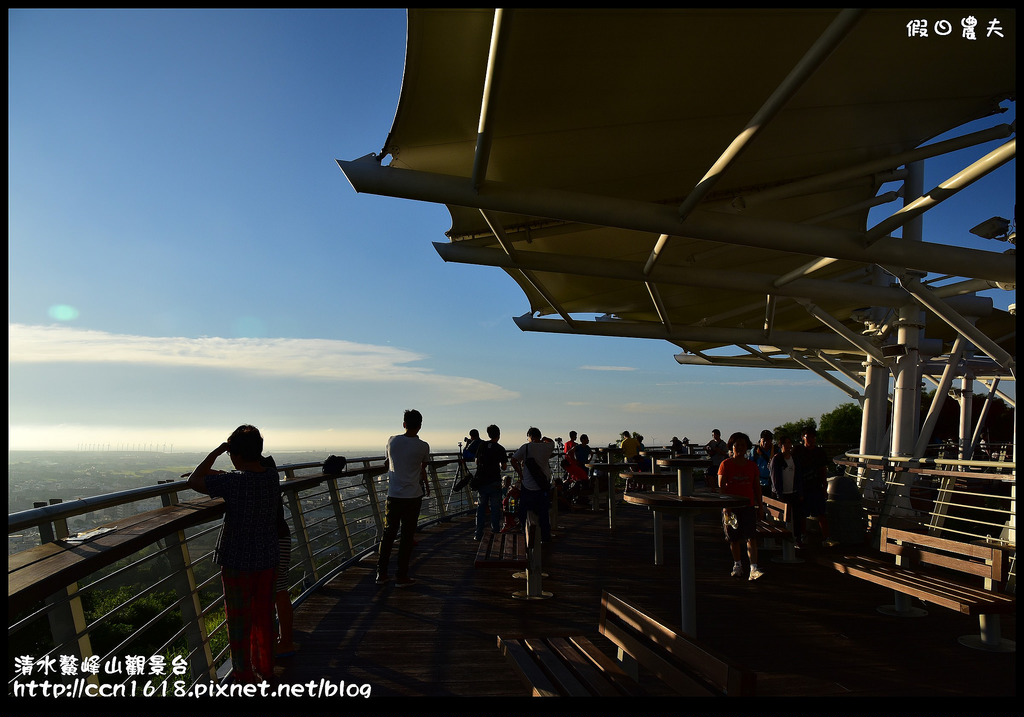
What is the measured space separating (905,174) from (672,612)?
11.2 m

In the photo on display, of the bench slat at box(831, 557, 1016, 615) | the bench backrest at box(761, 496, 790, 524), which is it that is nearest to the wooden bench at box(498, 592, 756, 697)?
the bench slat at box(831, 557, 1016, 615)

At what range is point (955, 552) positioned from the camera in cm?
502

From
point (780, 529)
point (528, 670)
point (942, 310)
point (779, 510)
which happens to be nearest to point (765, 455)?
point (779, 510)

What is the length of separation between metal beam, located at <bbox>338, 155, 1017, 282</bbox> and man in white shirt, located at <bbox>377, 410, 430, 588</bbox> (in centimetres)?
286

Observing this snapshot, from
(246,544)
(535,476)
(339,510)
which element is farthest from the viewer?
(339,510)

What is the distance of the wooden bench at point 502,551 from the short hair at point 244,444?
88.8 inches

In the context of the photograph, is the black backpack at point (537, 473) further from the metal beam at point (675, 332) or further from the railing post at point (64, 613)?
the metal beam at point (675, 332)

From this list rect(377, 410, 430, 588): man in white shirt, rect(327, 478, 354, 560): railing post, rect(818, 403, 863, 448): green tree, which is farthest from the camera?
rect(818, 403, 863, 448): green tree

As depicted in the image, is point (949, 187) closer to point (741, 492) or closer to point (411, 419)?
point (741, 492)

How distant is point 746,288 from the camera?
40.4 ft

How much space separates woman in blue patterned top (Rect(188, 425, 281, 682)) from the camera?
3.61 metres

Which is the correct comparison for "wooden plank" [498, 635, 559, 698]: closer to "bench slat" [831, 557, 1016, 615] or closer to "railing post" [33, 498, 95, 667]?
"railing post" [33, 498, 95, 667]

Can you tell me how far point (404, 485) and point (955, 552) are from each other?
472 cm

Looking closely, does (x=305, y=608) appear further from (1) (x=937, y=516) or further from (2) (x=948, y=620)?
(1) (x=937, y=516)
